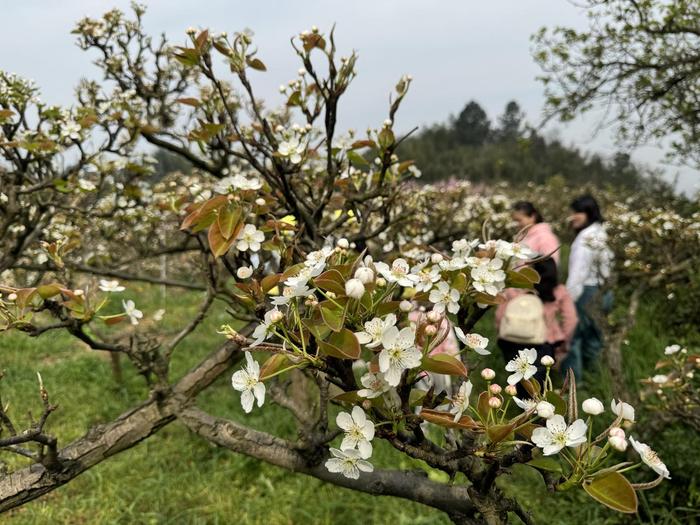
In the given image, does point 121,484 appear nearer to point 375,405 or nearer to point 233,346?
point 233,346

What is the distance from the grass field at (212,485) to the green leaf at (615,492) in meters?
2.33

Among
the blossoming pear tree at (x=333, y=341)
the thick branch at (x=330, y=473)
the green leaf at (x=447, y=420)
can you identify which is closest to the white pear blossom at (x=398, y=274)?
the blossoming pear tree at (x=333, y=341)

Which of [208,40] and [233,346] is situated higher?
[208,40]

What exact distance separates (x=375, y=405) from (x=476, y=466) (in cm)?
30

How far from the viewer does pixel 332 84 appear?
1570mm

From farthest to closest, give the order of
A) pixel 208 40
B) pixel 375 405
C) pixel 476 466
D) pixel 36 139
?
pixel 36 139, pixel 208 40, pixel 476 466, pixel 375 405

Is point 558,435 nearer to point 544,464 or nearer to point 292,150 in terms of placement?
point 544,464

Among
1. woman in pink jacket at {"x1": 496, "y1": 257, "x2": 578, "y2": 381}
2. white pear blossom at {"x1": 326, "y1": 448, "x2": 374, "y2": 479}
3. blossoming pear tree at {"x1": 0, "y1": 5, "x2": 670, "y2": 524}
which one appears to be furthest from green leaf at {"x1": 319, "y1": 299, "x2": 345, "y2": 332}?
woman in pink jacket at {"x1": 496, "y1": 257, "x2": 578, "y2": 381}

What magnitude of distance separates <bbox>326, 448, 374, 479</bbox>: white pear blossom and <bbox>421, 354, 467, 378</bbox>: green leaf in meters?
0.19

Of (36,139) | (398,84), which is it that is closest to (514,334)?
(398,84)

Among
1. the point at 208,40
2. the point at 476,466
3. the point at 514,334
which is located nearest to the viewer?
the point at 476,466

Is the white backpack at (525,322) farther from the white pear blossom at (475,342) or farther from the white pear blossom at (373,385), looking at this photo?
the white pear blossom at (373,385)

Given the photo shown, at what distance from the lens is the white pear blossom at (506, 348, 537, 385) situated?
867mm

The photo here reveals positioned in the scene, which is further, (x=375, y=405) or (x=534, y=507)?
(x=534, y=507)
